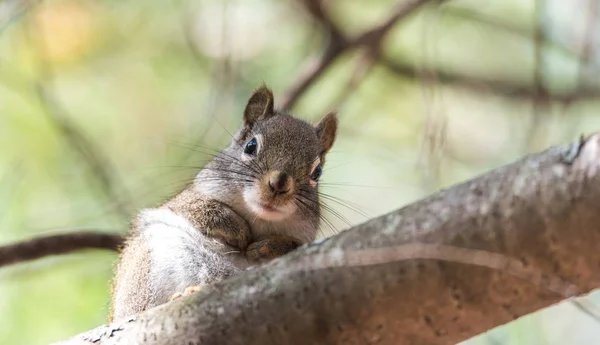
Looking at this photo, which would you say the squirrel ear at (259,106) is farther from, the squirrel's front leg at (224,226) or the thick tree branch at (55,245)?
the thick tree branch at (55,245)

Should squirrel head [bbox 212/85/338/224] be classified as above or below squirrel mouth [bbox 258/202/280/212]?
above

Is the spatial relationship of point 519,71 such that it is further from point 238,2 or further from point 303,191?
point 303,191

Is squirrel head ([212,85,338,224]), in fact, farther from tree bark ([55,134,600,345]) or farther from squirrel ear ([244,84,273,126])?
tree bark ([55,134,600,345])

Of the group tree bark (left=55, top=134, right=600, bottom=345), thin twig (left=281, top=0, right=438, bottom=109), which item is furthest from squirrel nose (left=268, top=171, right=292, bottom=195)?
thin twig (left=281, top=0, right=438, bottom=109)

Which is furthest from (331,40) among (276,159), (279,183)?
(279,183)

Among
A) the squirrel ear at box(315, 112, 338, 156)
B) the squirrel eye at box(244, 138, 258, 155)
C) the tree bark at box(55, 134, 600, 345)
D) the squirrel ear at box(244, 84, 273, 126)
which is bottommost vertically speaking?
the tree bark at box(55, 134, 600, 345)

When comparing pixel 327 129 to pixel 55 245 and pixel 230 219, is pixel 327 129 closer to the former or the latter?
pixel 230 219
